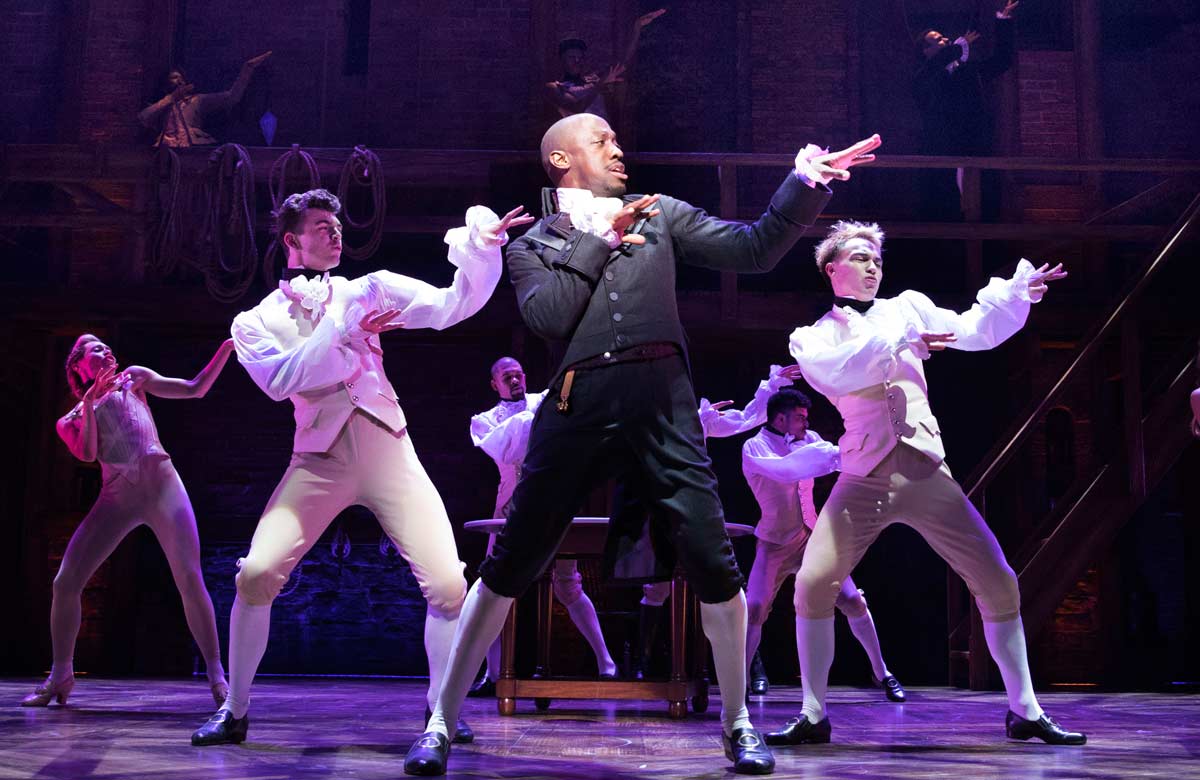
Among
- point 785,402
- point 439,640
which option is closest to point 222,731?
point 439,640

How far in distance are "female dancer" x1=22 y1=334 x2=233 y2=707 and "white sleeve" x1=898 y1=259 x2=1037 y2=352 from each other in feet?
9.55

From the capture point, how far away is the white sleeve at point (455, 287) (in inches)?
137

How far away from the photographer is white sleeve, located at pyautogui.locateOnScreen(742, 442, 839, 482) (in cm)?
636

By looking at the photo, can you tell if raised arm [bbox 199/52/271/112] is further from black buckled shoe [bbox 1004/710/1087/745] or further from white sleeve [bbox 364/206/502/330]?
black buckled shoe [bbox 1004/710/1087/745]

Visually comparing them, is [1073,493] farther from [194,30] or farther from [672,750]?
[194,30]

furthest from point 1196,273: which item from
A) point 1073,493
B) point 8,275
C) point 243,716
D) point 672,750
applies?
point 8,275

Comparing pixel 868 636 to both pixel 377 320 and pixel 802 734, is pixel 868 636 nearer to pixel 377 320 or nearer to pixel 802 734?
A: pixel 802 734

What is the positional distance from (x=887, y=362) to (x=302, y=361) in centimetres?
177

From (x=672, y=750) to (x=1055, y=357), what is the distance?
6.43 meters

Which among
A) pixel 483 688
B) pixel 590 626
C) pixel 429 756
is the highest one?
pixel 590 626

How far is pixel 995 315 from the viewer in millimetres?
3959

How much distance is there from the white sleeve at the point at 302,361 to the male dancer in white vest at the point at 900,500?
1494 millimetres

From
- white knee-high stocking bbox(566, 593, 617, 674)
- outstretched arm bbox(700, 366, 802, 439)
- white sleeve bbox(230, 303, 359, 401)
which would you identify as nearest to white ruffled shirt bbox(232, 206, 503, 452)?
white sleeve bbox(230, 303, 359, 401)

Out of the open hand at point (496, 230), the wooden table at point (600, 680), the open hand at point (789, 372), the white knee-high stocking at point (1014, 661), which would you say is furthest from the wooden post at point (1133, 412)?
the open hand at point (496, 230)
